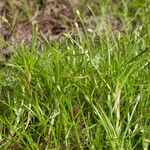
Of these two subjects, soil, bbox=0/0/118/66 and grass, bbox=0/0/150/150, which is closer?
grass, bbox=0/0/150/150

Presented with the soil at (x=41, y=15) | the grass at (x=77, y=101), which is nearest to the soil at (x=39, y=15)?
the soil at (x=41, y=15)

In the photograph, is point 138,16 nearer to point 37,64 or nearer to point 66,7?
point 66,7

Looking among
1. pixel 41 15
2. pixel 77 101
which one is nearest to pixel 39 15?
pixel 41 15

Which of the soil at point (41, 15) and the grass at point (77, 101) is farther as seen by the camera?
the soil at point (41, 15)

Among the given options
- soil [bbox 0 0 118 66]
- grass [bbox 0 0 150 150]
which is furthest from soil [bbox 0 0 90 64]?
grass [bbox 0 0 150 150]

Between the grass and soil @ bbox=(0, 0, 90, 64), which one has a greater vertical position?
soil @ bbox=(0, 0, 90, 64)

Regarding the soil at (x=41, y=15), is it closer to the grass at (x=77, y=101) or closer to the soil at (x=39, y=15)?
the soil at (x=39, y=15)

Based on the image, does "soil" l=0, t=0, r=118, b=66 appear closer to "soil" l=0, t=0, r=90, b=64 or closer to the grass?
"soil" l=0, t=0, r=90, b=64

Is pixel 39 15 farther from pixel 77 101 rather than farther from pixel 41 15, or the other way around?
pixel 77 101
